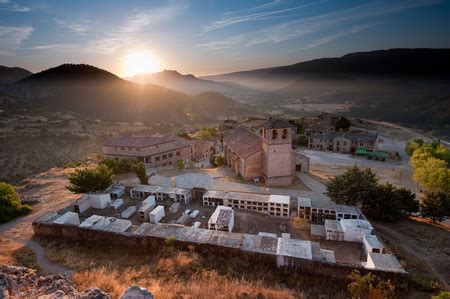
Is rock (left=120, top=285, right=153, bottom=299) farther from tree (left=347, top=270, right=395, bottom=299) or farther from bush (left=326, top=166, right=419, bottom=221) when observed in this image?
bush (left=326, top=166, right=419, bottom=221)

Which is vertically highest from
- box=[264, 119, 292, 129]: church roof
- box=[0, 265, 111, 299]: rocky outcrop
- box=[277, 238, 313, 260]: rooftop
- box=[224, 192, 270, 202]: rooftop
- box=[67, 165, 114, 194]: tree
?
box=[264, 119, 292, 129]: church roof

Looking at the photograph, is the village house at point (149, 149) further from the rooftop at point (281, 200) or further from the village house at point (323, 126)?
the village house at point (323, 126)

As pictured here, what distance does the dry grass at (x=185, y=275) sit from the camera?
1420 cm

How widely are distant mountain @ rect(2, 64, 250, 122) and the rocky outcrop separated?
120 m

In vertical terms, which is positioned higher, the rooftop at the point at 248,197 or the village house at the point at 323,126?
the rooftop at the point at 248,197

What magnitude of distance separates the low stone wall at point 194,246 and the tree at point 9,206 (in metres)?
6.08

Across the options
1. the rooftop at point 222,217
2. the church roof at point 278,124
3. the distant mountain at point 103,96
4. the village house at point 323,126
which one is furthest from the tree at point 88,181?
the distant mountain at point 103,96

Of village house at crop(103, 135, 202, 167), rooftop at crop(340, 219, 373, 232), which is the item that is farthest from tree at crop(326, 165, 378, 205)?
village house at crop(103, 135, 202, 167)

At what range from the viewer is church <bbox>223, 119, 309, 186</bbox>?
34.5 m

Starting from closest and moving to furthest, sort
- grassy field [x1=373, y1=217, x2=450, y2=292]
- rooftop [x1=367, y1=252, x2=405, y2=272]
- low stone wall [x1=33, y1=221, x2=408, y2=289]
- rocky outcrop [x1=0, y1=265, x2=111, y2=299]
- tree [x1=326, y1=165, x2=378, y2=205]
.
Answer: rocky outcrop [x1=0, y1=265, x2=111, y2=299] → rooftop [x1=367, y1=252, x2=405, y2=272] → low stone wall [x1=33, y1=221, x2=408, y2=289] → grassy field [x1=373, y1=217, x2=450, y2=292] → tree [x1=326, y1=165, x2=378, y2=205]

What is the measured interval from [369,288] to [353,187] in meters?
14.6

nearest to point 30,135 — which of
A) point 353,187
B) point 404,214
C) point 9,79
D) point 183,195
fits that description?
point 183,195

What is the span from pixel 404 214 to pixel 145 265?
2691 centimetres

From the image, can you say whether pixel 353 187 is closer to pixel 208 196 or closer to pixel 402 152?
pixel 208 196
